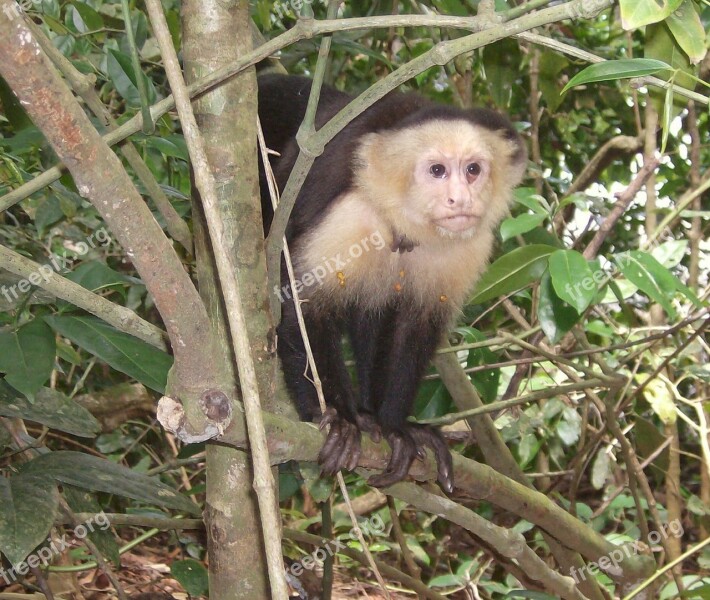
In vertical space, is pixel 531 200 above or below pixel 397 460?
above

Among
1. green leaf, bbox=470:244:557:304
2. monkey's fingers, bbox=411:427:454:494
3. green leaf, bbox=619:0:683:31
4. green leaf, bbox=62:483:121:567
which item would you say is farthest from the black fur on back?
green leaf, bbox=619:0:683:31

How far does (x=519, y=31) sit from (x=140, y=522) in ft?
5.43

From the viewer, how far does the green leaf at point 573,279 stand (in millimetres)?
1781

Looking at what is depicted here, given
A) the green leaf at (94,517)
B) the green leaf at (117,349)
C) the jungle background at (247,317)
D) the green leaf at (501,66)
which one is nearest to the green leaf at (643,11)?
the jungle background at (247,317)

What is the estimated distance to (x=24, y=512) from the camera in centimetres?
164

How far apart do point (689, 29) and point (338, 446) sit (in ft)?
4.18

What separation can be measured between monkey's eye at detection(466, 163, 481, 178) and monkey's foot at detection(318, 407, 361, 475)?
832 mm

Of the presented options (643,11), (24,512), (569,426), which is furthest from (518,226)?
(569,426)

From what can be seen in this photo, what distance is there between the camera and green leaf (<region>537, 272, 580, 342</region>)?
7.20ft

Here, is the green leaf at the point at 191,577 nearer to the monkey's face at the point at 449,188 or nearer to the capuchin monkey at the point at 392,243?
the capuchin monkey at the point at 392,243

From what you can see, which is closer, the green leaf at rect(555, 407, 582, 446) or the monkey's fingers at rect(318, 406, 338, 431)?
the monkey's fingers at rect(318, 406, 338, 431)

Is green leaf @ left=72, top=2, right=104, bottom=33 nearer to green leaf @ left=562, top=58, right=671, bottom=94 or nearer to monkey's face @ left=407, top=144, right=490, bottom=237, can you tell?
monkey's face @ left=407, top=144, right=490, bottom=237

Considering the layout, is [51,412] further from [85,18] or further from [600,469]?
[600,469]

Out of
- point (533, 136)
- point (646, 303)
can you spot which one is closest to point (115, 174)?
point (533, 136)
